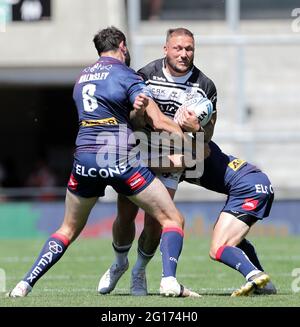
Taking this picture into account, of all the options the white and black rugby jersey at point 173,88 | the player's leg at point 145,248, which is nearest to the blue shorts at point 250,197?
the player's leg at point 145,248

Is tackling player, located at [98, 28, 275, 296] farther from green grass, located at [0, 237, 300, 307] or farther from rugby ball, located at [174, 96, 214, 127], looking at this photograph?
green grass, located at [0, 237, 300, 307]

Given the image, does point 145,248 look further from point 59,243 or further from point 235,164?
point 235,164

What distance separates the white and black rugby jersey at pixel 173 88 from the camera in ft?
28.8

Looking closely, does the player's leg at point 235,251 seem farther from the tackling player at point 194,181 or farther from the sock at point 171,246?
the sock at point 171,246

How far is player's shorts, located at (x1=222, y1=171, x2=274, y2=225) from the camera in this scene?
890 centimetres

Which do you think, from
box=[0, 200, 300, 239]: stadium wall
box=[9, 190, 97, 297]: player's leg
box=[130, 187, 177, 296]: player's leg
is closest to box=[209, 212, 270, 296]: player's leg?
box=[130, 187, 177, 296]: player's leg

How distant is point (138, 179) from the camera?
8.16m

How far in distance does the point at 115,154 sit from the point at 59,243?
0.87 meters

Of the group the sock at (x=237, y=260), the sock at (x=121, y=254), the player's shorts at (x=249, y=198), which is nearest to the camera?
the sock at (x=237, y=260)

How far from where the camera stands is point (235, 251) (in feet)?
28.1
